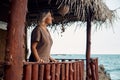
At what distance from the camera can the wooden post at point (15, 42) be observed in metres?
4.26

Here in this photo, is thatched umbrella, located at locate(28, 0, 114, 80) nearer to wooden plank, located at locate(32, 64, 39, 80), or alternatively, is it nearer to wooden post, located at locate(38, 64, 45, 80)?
wooden post, located at locate(38, 64, 45, 80)

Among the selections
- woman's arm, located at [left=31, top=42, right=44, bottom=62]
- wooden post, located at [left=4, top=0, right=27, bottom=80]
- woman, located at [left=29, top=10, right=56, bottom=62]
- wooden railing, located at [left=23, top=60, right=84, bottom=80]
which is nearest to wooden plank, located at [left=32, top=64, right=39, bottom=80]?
wooden railing, located at [left=23, top=60, right=84, bottom=80]

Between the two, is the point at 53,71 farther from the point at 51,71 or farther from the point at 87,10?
the point at 87,10

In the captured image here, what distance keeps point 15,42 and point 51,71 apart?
1097mm

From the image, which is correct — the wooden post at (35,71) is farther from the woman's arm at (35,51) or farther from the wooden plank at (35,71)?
the woman's arm at (35,51)

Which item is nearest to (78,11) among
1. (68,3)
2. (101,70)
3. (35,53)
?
(68,3)

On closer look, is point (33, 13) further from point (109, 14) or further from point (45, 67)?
point (45, 67)

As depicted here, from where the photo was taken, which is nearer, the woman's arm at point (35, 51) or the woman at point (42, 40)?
the woman's arm at point (35, 51)

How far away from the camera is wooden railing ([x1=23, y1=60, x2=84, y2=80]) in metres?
4.69

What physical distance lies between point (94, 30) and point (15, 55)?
16.4 feet

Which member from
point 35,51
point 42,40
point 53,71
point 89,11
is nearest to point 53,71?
point 53,71

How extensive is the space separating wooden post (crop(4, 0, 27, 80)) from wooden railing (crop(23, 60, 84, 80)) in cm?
29

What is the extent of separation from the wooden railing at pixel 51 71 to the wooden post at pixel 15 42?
288 mm

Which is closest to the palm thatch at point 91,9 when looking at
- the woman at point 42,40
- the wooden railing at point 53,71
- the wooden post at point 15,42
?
the woman at point 42,40
